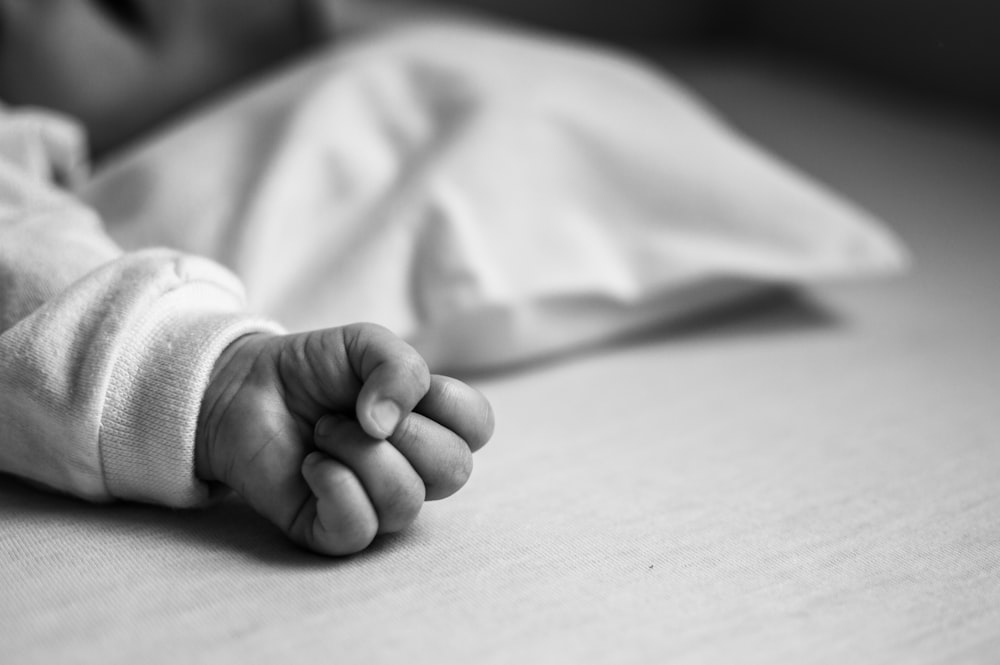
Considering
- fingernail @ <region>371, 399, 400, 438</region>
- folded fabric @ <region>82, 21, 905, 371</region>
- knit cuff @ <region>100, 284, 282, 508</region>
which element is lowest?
knit cuff @ <region>100, 284, 282, 508</region>

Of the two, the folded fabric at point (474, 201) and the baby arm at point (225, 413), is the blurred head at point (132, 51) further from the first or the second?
the baby arm at point (225, 413)

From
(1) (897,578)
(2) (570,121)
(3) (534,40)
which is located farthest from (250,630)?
(3) (534,40)

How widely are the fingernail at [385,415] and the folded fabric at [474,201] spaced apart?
218mm

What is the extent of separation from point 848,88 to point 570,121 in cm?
63

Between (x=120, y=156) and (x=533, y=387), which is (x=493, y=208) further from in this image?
(x=120, y=156)

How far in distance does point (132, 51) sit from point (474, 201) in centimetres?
33

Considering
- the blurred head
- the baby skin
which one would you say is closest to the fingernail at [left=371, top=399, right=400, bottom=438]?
the baby skin

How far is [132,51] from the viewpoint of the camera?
Answer: 89 cm

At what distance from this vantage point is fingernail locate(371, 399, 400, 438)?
0.49 meters

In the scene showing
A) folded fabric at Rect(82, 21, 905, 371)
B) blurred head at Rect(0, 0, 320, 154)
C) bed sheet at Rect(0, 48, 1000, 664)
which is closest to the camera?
bed sheet at Rect(0, 48, 1000, 664)

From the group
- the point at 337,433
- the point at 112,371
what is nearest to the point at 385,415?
the point at 337,433

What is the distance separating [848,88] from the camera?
1.33m

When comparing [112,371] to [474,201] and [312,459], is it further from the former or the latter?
[474,201]

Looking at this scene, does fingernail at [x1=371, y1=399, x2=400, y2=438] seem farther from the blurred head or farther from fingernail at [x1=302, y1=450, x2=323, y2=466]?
the blurred head
